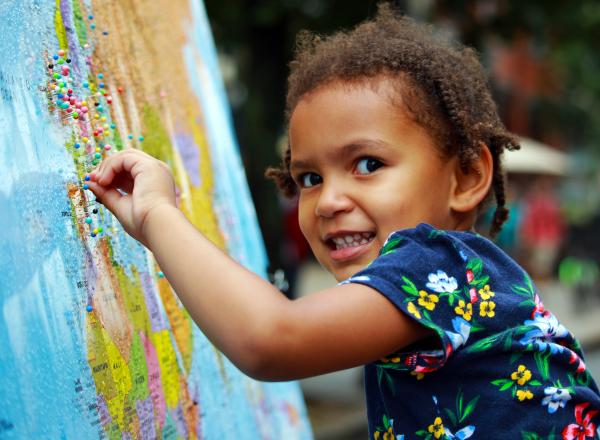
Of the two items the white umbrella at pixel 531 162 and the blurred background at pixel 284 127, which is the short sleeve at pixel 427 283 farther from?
the white umbrella at pixel 531 162

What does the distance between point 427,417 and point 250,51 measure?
496cm

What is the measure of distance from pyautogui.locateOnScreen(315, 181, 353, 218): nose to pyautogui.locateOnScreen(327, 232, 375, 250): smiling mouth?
53mm

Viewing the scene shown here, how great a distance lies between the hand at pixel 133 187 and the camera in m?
1.22

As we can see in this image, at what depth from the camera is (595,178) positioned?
25.1 meters

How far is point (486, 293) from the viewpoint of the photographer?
135 cm

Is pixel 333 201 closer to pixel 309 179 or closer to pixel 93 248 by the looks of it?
pixel 309 179

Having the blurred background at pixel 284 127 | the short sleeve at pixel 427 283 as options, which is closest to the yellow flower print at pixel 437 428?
the short sleeve at pixel 427 283

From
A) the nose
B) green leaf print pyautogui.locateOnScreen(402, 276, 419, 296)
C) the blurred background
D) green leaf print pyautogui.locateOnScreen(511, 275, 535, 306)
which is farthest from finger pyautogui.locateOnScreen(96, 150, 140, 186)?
the blurred background

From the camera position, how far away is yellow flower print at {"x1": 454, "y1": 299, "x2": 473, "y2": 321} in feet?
4.19

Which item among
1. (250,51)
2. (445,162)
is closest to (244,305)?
(445,162)

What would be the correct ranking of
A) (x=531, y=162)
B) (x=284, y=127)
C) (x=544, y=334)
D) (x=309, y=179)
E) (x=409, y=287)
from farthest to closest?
(x=531, y=162) → (x=284, y=127) → (x=309, y=179) → (x=544, y=334) → (x=409, y=287)

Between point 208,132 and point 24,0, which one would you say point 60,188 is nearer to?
point 24,0

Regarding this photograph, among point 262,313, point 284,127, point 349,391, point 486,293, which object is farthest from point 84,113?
point 349,391

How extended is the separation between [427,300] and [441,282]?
2.3 inches
